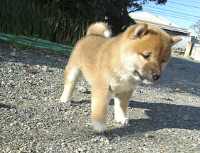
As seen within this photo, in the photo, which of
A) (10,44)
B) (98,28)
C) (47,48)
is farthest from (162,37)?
(47,48)

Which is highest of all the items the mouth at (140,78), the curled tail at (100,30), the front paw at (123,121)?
the mouth at (140,78)

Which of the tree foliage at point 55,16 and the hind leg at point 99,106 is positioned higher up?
the hind leg at point 99,106

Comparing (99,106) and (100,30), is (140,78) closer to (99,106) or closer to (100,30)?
(99,106)

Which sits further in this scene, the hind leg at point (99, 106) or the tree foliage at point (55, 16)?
the tree foliage at point (55, 16)

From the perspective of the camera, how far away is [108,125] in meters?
5.45

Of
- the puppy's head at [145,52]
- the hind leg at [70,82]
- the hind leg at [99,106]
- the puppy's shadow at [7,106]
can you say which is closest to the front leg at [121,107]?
the hind leg at [99,106]

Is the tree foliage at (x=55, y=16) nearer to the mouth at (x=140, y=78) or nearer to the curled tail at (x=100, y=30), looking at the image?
the curled tail at (x=100, y=30)

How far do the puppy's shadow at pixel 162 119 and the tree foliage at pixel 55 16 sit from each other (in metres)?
7.69

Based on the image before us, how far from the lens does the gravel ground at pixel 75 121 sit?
182 inches

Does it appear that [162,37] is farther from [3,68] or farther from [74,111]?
[3,68]

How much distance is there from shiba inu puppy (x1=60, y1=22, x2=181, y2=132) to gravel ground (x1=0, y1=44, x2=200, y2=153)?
23 centimetres

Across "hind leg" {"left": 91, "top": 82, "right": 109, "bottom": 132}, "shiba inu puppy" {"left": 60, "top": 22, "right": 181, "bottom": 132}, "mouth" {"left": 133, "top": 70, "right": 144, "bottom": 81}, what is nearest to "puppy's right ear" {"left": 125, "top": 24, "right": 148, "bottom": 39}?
"shiba inu puppy" {"left": 60, "top": 22, "right": 181, "bottom": 132}

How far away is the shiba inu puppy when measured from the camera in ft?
15.9

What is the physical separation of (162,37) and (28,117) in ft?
5.13
